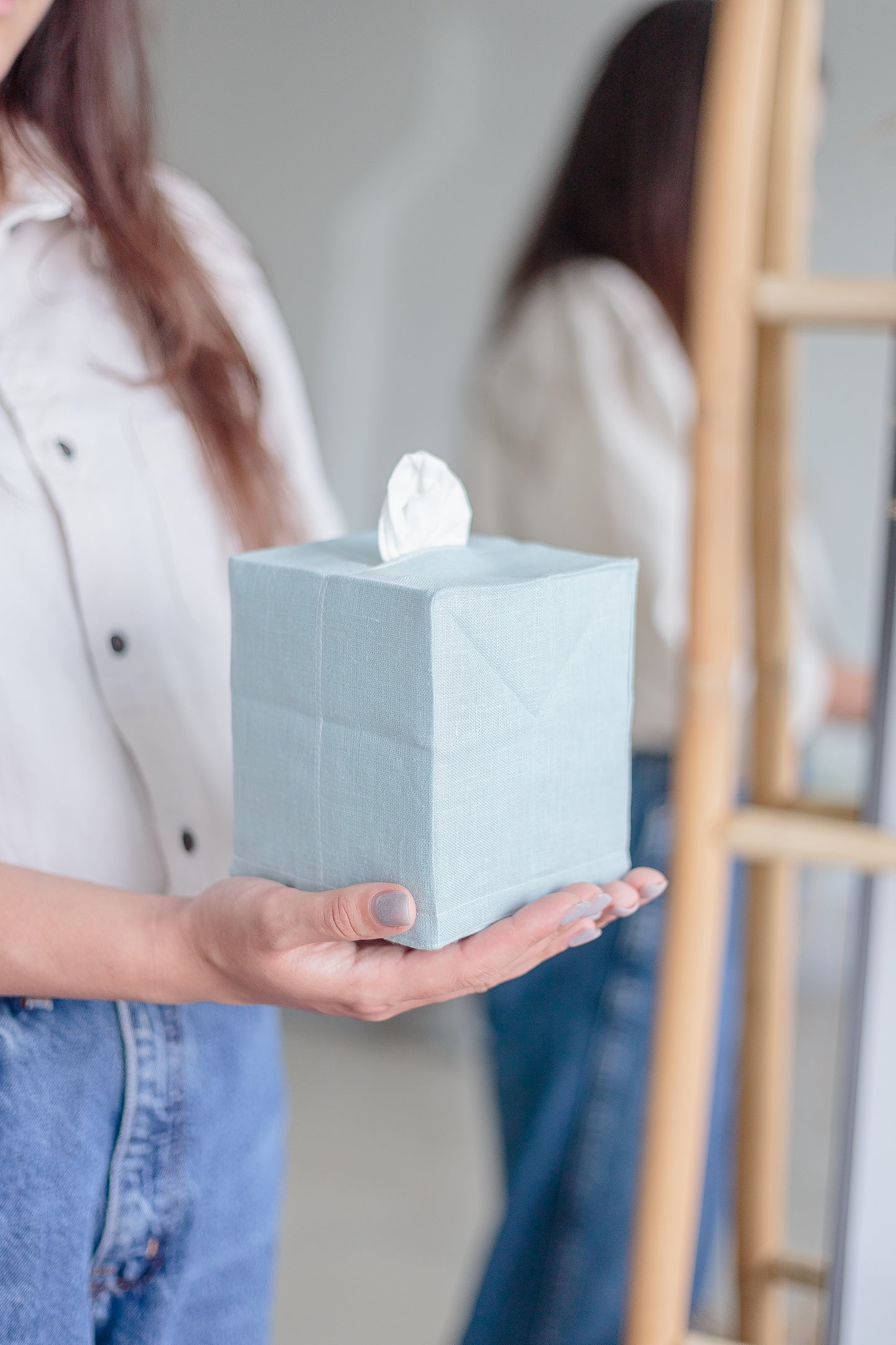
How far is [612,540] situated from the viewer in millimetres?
1151

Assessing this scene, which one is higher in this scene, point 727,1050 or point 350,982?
point 350,982

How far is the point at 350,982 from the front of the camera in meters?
0.44

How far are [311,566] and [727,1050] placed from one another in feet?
2.82

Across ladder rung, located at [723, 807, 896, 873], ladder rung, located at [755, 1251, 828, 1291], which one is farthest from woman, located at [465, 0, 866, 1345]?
ladder rung, located at [723, 807, 896, 873]

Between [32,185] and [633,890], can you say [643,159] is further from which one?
[633,890]

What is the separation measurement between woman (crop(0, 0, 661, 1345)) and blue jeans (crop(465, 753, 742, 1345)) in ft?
1.74

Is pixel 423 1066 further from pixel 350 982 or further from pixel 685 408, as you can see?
pixel 350 982

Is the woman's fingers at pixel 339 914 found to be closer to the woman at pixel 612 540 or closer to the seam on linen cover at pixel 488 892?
the seam on linen cover at pixel 488 892

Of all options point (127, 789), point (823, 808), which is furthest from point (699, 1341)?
point (127, 789)

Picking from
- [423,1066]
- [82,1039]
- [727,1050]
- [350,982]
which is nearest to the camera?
[350,982]

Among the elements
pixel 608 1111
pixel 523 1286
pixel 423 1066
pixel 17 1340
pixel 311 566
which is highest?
pixel 311 566

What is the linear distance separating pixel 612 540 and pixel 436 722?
2.53 ft

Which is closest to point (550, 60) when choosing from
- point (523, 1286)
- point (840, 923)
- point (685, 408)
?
point (685, 408)

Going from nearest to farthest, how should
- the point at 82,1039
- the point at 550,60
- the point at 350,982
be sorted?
1. the point at 350,982
2. the point at 82,1039
3. the point at 550,60
